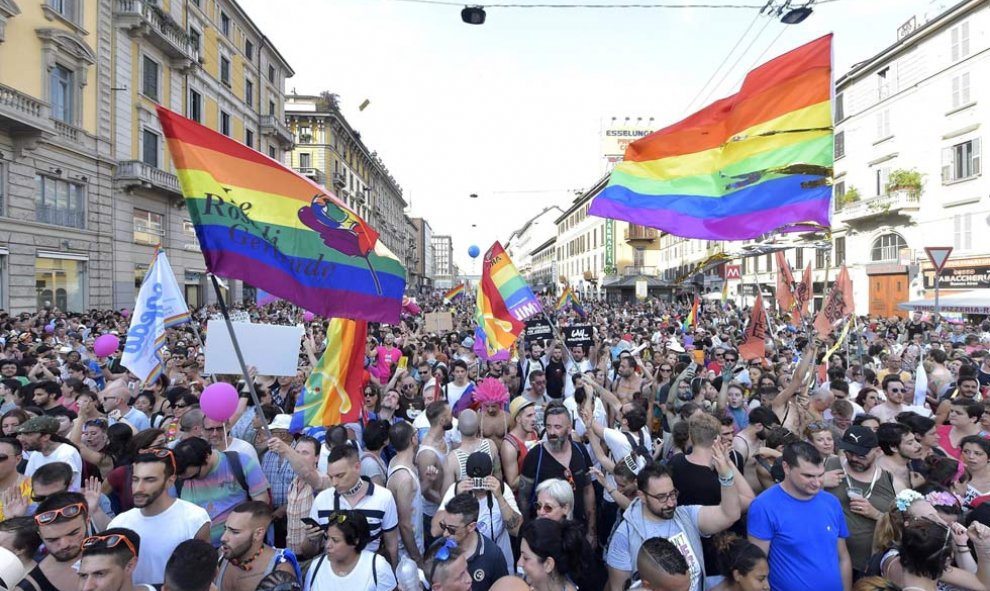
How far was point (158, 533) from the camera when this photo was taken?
3.12 metres

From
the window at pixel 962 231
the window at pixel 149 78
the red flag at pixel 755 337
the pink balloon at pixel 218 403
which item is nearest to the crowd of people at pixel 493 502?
the pink balloon at pixel 218 403

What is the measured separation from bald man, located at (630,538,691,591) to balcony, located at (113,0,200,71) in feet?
102

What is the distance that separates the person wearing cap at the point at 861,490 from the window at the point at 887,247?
30.9 meters

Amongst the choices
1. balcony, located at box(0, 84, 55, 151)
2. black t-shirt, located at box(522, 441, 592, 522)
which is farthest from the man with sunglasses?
balcony, located at box(0, 84, 55, 151)

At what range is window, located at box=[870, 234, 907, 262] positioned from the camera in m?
29.0

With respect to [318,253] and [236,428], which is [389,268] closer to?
[318,253]

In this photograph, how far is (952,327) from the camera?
17.0 metres

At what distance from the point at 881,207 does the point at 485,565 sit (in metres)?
33.0

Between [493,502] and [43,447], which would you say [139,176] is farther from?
[493,502]

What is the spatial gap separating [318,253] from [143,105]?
28.7 meters

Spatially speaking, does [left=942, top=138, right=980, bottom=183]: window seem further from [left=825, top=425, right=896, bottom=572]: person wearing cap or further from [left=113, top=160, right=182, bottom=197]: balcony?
[left=113, top=160, right=182, bottom=197]: balcony

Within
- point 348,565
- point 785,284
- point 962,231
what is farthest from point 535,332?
point 962,231

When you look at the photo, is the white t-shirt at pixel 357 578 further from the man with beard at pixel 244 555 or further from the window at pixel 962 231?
the window at pixel 962 231

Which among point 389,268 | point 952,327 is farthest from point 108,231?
point 952,327
